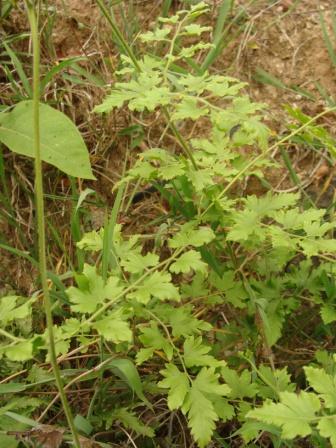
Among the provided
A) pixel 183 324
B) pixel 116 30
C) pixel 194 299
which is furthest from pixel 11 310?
pixel 116 30

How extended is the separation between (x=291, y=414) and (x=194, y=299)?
1.90 feet

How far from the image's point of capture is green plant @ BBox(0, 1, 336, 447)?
4.77 feet

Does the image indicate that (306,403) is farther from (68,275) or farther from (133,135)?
(133,135)

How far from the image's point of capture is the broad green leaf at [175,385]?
1486 millimetres

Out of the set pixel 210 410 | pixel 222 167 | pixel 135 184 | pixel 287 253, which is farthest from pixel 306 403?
pixel 135 184

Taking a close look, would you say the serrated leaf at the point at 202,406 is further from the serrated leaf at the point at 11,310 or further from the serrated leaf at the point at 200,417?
the serrated leaf at the point at 11,310

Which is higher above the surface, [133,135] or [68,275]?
[133,135]

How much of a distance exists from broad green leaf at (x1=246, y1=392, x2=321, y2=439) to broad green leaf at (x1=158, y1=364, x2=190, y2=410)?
21cm

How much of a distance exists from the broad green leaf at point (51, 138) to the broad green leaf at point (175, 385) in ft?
2.07

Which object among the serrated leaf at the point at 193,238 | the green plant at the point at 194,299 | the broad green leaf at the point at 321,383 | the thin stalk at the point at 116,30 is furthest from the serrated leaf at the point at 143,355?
the thin stalk at the point at 116,30

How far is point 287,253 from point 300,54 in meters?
1.11

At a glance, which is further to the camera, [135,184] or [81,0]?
[81,0]

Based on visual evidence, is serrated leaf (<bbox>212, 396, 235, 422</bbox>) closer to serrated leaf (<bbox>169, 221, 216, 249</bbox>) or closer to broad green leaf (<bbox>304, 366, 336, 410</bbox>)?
broad green leaf (<bbox>304, 366, 336, 410</bbox>)

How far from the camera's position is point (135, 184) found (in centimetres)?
232
